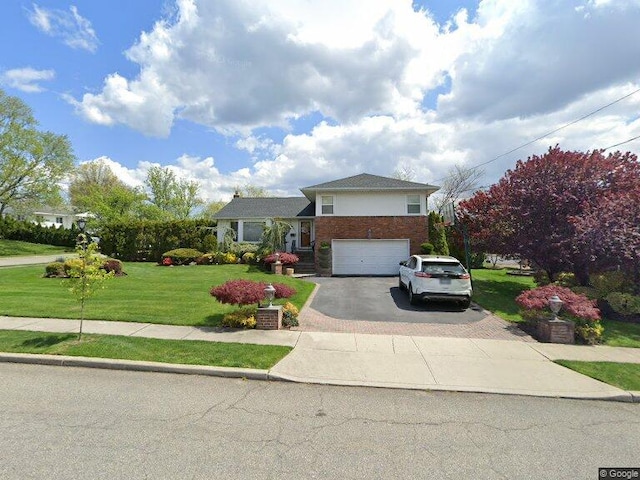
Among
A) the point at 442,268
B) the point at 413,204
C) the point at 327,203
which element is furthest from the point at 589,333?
the point at 327,203

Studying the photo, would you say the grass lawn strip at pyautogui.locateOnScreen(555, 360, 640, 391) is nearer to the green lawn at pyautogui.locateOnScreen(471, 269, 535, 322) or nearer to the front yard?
the front yard

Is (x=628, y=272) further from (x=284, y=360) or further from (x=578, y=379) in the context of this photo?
(x=284, y=360)

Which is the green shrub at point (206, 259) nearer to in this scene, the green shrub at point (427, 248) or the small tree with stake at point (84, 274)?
the green shrub at point (427, 248)

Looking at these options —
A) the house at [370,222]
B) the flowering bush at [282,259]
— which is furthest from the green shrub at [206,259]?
the house at [370,222]

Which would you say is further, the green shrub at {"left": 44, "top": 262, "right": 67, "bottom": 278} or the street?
the green shrub at {"left": 44, "top": 262, "right": 67, "bottom": 278}

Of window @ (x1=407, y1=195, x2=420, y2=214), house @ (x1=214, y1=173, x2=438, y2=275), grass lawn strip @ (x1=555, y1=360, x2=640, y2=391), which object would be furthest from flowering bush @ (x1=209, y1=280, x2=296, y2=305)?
window @ (x1=407, y1=195, x2=420, y2=214)

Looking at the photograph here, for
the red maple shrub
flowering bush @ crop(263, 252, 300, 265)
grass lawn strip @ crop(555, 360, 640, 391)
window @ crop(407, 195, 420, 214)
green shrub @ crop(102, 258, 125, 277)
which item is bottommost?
grass lawn strip @ crop(555, 360, 640, 391)

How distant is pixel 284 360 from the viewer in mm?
6105

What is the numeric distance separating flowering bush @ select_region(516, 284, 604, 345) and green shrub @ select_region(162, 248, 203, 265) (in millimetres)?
18155

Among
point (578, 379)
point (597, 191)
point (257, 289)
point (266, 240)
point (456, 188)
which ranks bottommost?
point (578, 379)

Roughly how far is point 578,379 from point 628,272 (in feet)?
25.9

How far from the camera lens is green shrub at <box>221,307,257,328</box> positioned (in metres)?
8.24

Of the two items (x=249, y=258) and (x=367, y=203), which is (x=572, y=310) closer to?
(x=367, y=203)

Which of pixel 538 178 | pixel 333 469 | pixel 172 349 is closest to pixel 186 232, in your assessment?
pixel 172 349
